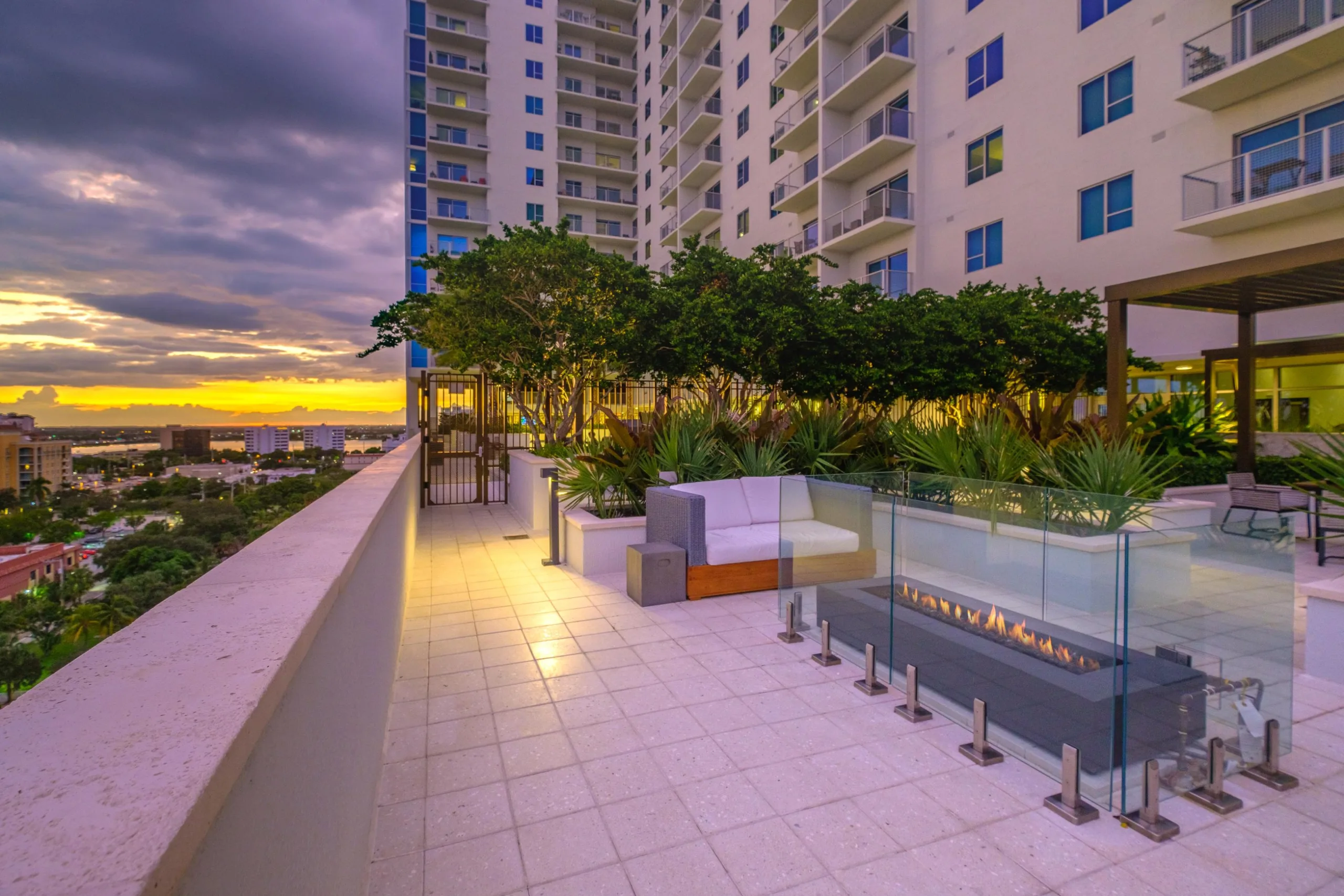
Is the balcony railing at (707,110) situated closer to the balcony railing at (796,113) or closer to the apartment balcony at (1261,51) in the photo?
the balcony railing at (796,113)

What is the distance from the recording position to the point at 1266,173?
10625mm

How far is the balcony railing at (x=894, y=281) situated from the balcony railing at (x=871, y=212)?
138cm

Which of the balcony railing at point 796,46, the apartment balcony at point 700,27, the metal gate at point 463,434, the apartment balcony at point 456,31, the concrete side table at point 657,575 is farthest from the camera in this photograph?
the apartment balcony at point 456,31

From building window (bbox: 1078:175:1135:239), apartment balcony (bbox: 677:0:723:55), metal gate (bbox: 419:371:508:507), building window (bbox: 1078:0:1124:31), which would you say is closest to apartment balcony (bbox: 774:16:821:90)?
apartment balcony (bbox: 677:0:723:55)

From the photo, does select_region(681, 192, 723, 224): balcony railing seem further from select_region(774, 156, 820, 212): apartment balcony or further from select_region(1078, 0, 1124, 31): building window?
select_region(1078, 0, 1124, 31): building window

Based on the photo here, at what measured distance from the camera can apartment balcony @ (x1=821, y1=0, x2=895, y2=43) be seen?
18.2 metres

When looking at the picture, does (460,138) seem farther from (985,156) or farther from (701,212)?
(985,156)

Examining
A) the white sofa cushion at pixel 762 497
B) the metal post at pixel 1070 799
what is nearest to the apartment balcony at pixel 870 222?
the white sofa cushion at pixel 762 497

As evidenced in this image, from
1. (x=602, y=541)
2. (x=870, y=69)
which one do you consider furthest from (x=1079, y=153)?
(x=602, y=541)

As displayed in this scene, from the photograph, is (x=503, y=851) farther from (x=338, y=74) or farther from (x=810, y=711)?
(x=338, y=74)

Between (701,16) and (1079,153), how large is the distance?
797 inches

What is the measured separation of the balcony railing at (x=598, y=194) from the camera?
35219 millimetres

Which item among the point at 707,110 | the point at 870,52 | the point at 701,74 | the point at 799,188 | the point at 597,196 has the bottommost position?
the point at 799,188

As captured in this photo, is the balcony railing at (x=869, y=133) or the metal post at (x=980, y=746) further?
the balcony railing at (x=869, y=133)
